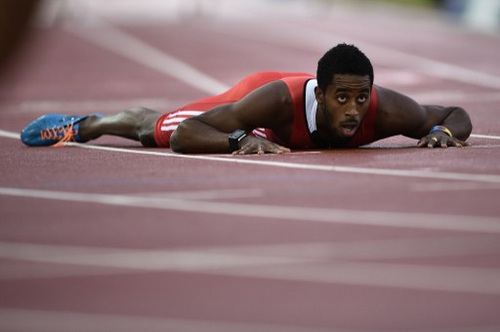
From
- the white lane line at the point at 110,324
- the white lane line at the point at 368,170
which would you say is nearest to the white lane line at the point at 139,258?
the white lane line at the point at 110,324

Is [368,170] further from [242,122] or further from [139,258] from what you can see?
[139,258]

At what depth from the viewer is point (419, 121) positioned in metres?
7.12

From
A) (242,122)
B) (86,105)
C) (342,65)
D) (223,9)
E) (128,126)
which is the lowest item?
(223,9)

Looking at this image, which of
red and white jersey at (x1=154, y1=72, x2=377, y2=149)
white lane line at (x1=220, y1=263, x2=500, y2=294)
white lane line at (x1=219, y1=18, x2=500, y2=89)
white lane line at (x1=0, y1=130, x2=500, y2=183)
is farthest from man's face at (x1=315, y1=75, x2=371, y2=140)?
white lane line at (x1=219, y1=18, x2=500, y2=89)

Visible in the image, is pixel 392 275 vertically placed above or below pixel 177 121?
above

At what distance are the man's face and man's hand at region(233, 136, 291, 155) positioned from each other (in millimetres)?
399

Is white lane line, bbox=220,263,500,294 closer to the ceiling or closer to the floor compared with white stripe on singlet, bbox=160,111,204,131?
closer to the ceiling

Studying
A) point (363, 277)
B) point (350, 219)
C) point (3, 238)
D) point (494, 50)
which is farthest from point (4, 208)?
point (494, 50)

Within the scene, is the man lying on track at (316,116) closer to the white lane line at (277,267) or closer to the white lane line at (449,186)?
the white lane line at (449,186)

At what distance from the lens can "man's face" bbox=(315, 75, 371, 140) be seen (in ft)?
21.7

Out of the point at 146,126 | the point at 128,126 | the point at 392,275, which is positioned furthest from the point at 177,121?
the point at 392,275

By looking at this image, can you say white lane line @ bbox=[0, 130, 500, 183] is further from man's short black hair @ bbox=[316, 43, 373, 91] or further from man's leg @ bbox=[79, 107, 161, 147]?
man's leg @ bbox=[79, 107, 161, 147]

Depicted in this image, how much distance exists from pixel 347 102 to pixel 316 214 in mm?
1451

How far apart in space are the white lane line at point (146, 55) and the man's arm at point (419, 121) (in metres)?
6.18
